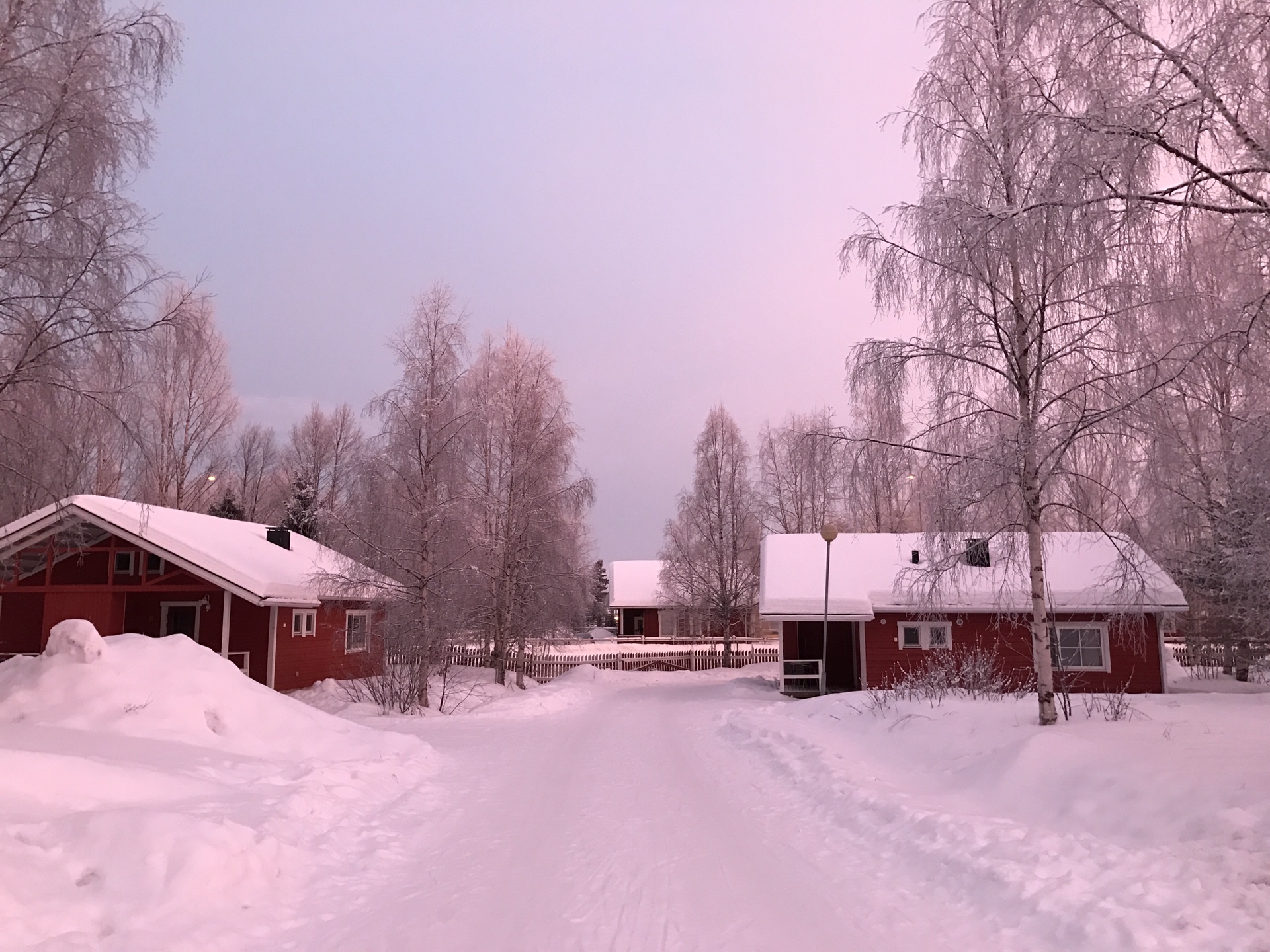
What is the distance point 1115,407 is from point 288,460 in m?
48.9

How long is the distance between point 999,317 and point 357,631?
21714 millimetres

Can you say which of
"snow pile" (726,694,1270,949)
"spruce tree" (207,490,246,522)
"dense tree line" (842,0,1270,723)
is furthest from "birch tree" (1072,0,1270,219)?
"spruce tree" (207,490,246,522)

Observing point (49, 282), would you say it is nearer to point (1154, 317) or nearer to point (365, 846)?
point (365, 846)

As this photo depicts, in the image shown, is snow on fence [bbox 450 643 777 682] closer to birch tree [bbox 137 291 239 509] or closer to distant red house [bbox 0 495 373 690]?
distant red house [bbox 0 495 373 690]

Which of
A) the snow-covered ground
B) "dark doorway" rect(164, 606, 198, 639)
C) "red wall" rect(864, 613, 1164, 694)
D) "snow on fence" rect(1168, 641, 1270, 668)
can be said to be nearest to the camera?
the snow-covered ground

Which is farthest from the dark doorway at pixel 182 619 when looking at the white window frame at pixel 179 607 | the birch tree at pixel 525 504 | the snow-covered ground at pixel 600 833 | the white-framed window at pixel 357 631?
the snow-covered ground at pixel 600 833

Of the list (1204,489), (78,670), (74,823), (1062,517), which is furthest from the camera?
(1062,517)

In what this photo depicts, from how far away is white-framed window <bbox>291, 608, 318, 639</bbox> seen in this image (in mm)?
21859

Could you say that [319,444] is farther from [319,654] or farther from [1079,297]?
[1079,297]

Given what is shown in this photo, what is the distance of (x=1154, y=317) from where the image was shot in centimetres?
750

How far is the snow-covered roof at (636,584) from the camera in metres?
51.8

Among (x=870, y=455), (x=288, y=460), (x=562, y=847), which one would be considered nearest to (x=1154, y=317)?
(x=870, y=455)

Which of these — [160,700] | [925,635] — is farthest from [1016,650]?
[160,700]

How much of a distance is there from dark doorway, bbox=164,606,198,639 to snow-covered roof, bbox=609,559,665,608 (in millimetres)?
30573
